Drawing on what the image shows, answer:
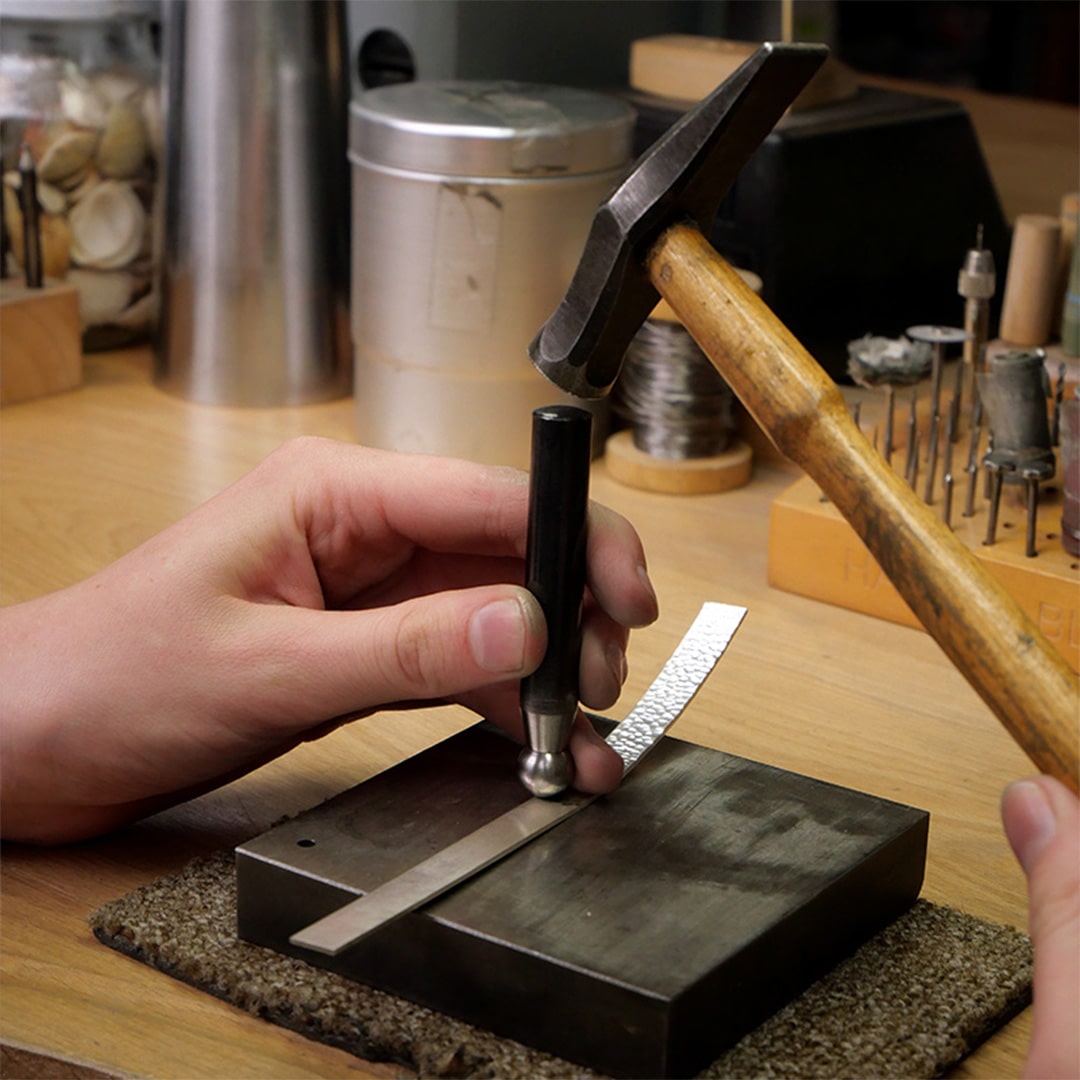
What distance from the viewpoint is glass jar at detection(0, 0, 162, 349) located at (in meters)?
1.27

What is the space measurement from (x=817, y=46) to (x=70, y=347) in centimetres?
81

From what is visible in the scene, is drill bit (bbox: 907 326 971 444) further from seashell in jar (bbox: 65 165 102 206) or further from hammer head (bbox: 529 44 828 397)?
seashell in jar (bbox: 65 165 102 206)

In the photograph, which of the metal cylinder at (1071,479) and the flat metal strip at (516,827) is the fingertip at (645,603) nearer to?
the flat metal strip at (516,827)

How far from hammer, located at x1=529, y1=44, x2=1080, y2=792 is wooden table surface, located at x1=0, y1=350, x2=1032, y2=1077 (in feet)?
0.48

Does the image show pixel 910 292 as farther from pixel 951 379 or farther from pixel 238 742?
pixel 238 742

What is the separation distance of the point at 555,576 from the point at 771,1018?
174mm

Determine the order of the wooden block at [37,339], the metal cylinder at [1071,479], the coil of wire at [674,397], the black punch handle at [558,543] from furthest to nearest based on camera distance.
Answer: the wooden block at [37,339]
the coil of wire at [674,397]
the metal cylinder at [1071,479]
the black punch handle at [558,543]

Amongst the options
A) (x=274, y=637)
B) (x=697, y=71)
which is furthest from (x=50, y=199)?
(x=274, y=637)

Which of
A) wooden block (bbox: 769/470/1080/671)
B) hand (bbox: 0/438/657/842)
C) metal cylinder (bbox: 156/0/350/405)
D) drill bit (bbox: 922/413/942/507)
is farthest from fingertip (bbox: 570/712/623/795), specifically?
metal cylinder (bbox: 156/0/350/405)

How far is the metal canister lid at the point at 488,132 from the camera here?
3.53 feet

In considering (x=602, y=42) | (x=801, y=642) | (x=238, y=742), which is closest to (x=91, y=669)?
(x=238, y=742)

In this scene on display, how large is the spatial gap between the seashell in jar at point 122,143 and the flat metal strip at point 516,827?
0.76 metres

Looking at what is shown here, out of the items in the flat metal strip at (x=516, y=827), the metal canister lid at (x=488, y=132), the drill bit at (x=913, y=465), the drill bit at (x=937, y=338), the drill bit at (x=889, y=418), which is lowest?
the flat metal strip at (x=516, y=827)

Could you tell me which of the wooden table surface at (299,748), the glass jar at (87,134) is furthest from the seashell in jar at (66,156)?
the wooden table surface at (299,748)
